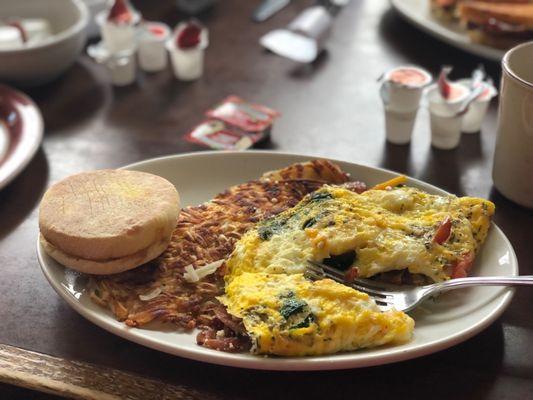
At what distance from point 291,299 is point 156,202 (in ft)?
1.12

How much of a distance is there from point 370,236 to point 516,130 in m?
0.50

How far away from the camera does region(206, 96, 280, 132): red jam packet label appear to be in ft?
6.47

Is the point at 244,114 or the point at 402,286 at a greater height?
the point at 402,286

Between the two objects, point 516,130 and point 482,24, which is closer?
point 516,130

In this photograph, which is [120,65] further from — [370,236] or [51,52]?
[370,236]

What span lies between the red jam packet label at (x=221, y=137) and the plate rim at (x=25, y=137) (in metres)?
0.38

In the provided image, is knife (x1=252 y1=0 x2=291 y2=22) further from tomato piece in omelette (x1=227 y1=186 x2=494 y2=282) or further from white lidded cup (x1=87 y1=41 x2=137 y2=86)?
tomato piece in omelette (x1=227 y1=186 x2=494 y2=282)

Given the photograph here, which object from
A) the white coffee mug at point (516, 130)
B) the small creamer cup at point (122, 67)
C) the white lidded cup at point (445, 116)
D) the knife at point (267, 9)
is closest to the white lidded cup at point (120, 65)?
the small creamer cup at point (122, 67)

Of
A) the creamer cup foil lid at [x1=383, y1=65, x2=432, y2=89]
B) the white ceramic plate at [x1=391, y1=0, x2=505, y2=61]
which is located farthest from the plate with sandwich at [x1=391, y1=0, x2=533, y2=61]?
the creamer cup foil lid at [x1=383, y1=65, x2=432, y2=89]

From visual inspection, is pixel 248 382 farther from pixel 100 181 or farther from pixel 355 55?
pixel 355 55

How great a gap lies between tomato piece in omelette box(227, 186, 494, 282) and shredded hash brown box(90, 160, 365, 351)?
0.21 feet

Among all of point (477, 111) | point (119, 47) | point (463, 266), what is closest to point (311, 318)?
point (463, 266)

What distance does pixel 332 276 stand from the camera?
128 centimetres

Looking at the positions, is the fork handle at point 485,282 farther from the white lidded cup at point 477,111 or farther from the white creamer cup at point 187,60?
the white creamer cup at point 187,60
